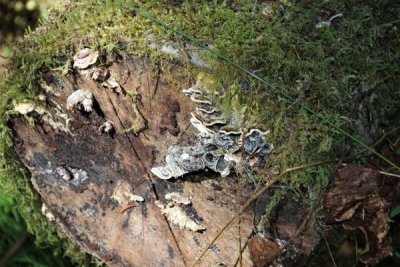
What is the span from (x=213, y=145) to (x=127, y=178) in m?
0.37

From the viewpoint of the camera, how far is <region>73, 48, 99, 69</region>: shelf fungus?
1613 millimetres

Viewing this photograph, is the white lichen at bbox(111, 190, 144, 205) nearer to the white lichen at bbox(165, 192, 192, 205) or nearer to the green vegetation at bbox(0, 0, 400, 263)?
the white lichen at bbox(165, 192, 192, 205)

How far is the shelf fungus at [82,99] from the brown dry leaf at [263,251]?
0.74 meters

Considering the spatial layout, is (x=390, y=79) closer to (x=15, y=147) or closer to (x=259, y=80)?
(x=259, y=80)

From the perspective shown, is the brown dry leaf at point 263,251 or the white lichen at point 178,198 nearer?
the brown dry leaf at point 263,251

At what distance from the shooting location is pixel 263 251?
4.95 ft

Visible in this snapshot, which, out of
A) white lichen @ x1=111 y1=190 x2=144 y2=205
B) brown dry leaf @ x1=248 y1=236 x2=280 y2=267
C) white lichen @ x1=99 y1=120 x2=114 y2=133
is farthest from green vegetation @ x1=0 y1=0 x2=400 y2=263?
white lichen @ x1=111 y1=190 x2=144 y2=205

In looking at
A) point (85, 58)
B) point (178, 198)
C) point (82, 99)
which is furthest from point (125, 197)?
point (85, 58)

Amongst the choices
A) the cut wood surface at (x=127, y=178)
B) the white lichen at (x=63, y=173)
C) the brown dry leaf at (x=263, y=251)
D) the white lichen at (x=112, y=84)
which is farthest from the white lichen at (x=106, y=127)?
the brown dry leaf at (x=263, y=251)

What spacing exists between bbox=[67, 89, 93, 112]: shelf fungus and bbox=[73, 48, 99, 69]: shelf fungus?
0.09m

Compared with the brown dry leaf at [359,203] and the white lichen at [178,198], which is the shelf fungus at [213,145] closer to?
the white lichen at [178,198]

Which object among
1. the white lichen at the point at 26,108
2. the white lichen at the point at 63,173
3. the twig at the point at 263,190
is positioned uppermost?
the white lichen at the point at 26,108

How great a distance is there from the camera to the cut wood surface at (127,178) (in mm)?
1593

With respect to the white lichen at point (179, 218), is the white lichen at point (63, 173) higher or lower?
higher
